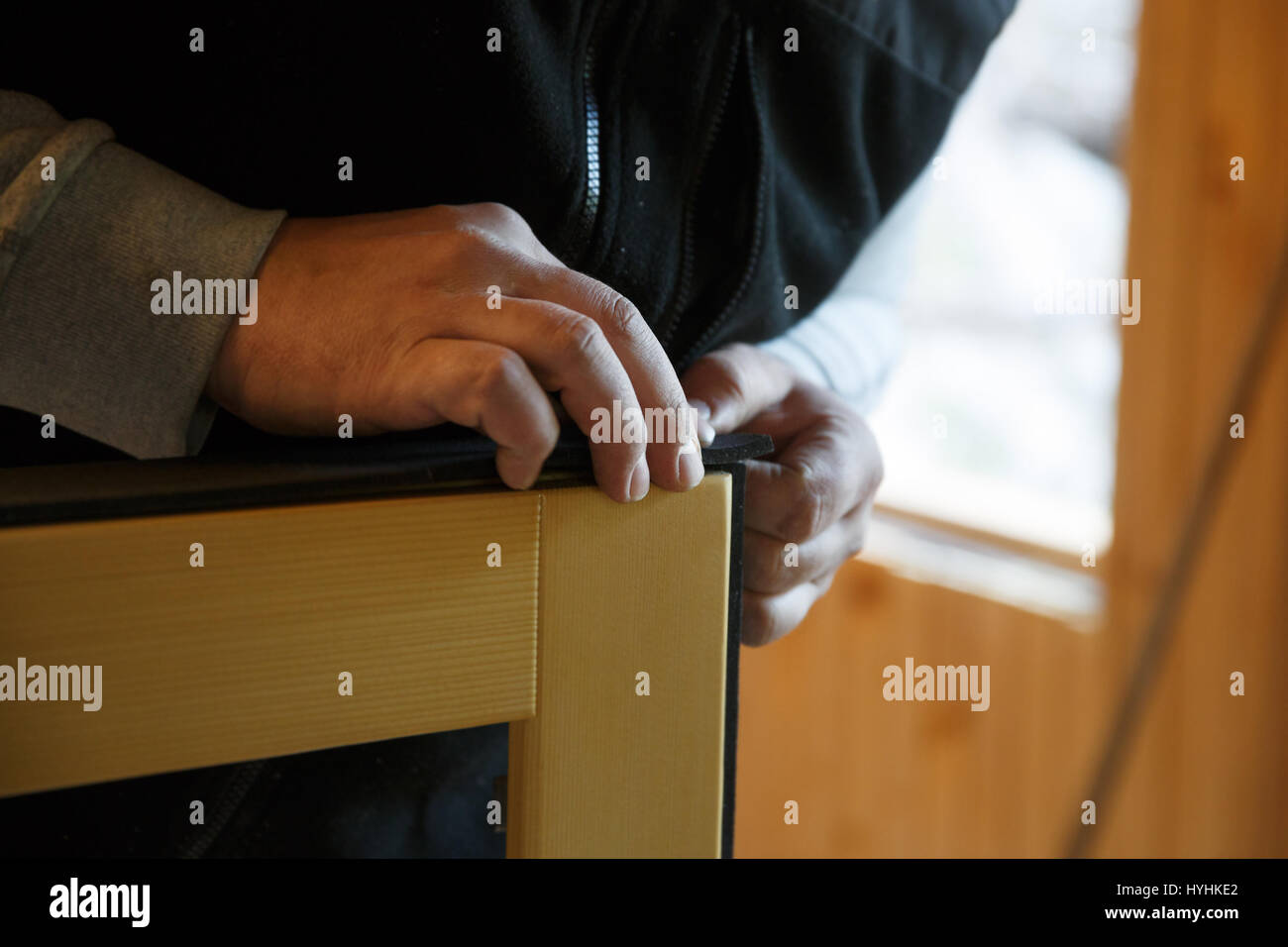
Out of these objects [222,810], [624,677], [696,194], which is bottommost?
[222,810]

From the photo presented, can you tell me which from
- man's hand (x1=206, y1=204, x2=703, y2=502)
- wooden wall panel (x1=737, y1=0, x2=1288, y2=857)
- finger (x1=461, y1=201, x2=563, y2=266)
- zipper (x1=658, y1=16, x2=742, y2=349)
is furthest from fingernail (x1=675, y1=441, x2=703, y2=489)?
wooden wall panel (x1=737, y1=0, x2=1288, y2=857)

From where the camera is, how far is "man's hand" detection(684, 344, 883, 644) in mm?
634

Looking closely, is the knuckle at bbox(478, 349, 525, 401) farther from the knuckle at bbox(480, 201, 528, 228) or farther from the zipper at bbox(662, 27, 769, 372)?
the zipper at bbox(662, 27, 769, 372)

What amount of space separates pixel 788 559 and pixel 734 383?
11cm

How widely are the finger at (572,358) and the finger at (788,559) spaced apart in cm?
21

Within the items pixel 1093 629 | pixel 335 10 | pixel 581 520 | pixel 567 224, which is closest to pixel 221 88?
pixel 335 10

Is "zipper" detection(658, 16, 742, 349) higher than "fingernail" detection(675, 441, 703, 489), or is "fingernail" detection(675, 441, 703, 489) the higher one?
"zipper" detection(658, 16, 742, 349)

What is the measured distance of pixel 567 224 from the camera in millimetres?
584

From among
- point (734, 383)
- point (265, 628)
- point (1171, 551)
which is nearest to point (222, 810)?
point (265, 628)

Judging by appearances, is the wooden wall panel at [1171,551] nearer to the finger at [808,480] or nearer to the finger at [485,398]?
the finger at [808,480]

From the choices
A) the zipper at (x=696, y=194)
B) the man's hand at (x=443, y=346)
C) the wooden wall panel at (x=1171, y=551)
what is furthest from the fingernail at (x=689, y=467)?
the wooden wall panel at (x=1171, y=551)

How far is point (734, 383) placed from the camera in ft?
2.11

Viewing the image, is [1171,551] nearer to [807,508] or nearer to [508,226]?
[807,508]
